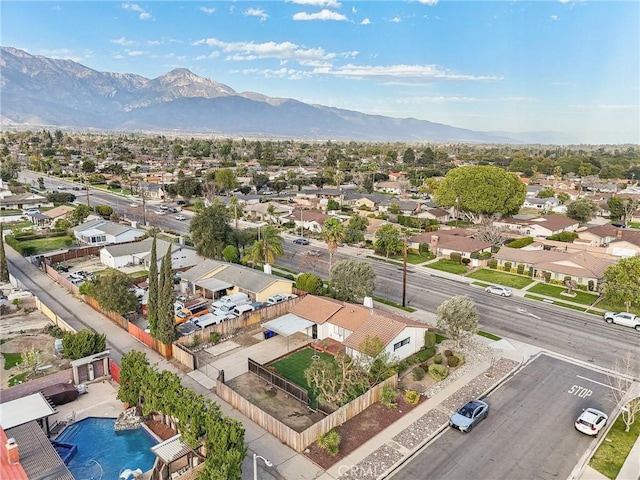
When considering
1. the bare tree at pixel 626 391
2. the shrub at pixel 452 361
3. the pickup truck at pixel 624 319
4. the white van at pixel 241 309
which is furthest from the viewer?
the white van at pixel 241 309

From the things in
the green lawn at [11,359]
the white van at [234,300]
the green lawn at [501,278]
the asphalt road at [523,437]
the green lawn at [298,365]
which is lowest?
the green lawn at [11,359]

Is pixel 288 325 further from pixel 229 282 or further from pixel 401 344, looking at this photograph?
pixel 229 282

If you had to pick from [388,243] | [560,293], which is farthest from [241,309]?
[560,293]

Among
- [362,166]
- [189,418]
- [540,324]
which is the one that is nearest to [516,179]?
[540,324]

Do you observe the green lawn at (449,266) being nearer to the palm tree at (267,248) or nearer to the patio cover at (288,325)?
the palm tree at (267,248)

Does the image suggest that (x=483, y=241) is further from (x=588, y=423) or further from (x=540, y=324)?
(x=588, y=423)

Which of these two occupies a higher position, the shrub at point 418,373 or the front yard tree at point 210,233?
the front yard tree at point 210,233

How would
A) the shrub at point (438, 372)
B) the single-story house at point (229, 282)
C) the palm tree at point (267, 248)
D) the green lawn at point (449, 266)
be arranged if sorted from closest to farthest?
1. the shrub at point (438, 372)
2. the single-story house at point (229, 282)
3. the palm tree at point (267, 248)
4. the green lawn at point (449, 266)

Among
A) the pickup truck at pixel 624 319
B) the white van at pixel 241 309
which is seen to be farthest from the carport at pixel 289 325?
the pickup truck at pixel 624 319

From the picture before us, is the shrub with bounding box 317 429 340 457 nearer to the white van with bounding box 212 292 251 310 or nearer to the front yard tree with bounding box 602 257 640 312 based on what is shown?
the white van with bounding box 212 292 251 310
